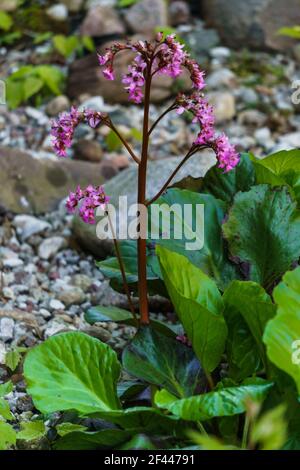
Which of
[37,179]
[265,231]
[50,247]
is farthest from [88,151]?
[265,231]

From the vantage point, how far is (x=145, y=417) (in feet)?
6.46

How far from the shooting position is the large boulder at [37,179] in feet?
12.4

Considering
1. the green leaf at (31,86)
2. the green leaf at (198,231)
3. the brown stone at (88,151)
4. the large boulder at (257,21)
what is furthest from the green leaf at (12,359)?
the large boulder at (257,21)

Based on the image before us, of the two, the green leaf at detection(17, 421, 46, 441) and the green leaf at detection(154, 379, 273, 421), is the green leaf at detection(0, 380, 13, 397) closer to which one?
the green leaf at detection(17, 421, 46, 441)

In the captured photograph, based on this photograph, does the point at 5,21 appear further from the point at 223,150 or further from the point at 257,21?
the point at 223,150

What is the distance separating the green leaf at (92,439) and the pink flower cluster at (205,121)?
69 cm

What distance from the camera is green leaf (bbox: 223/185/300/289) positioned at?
2.29 metres

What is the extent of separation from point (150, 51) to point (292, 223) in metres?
0.62

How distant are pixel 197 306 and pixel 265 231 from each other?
0.44m

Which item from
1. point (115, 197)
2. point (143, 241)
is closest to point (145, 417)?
point (143, 241)

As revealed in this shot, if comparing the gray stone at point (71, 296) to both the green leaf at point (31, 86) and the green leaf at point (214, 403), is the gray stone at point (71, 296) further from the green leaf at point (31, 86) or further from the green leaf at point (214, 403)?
the green leaf at point (31, 86)

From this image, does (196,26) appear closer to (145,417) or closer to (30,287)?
(30,287)

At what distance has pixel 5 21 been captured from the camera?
5.38 m

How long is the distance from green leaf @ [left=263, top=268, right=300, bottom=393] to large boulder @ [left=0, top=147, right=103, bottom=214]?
2067 mm
